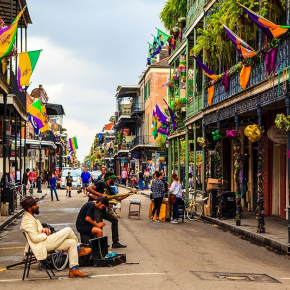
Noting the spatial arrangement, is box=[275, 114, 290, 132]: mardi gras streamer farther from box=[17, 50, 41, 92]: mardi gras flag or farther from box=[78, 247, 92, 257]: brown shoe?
box=[17, 50, 41, 92]: mardi gras flag

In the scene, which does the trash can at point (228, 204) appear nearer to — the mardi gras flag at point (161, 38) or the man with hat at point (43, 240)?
the man with hat at point (43, 240)

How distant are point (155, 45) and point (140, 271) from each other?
23.0 m

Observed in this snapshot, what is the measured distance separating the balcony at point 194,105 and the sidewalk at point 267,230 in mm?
5081

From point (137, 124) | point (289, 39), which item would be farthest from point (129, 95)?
point (289, 39)

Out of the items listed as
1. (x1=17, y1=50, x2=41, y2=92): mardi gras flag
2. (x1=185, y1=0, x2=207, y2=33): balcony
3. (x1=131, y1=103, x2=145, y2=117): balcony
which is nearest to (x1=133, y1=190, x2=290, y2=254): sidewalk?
(x1=17, y1=50, x2=41, y2=92): mardi gras flag

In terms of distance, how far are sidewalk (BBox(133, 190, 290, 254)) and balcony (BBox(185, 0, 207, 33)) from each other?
826cm

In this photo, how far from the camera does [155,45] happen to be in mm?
30969

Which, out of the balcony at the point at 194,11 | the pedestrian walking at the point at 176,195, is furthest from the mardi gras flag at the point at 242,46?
the balcony at the point at 194,11

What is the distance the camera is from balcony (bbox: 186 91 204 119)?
23469 millimetres

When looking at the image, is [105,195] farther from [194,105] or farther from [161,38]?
[161,38]

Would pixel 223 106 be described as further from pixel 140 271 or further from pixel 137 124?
pixel 137 124

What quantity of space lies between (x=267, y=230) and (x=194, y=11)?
12.0 metres

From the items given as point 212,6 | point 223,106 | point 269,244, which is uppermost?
point 212,6

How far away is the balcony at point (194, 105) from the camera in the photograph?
23.5 m
